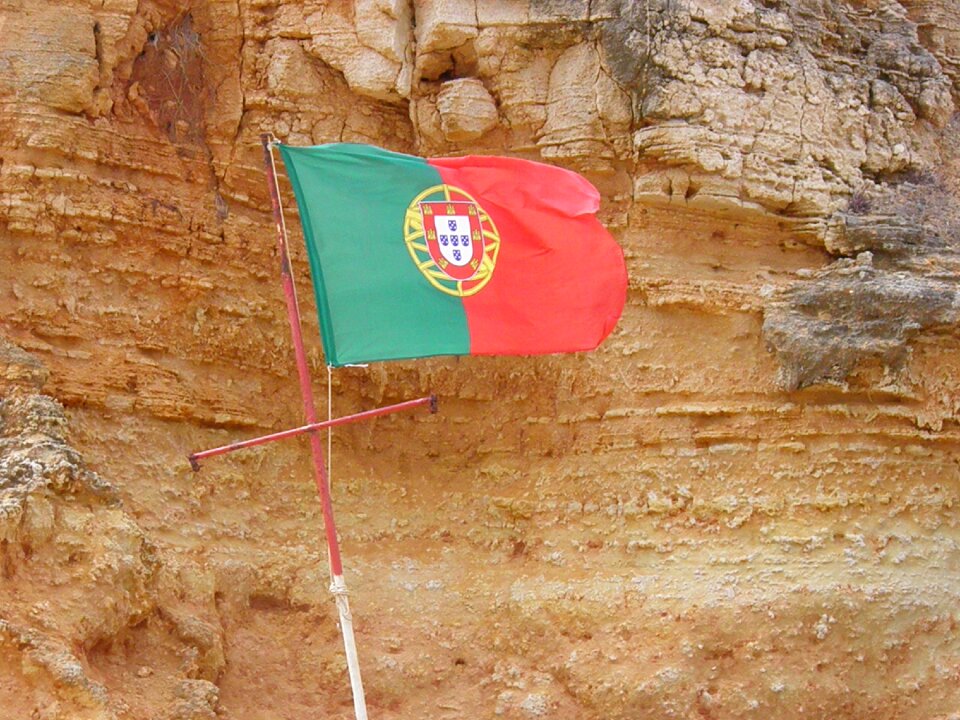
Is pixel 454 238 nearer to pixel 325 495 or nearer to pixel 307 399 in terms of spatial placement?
pixel 307 399

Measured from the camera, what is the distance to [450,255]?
35.8 ft

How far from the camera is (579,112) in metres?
13.9

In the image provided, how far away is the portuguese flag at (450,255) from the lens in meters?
10.4

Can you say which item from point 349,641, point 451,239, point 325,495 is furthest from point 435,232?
point 349,641

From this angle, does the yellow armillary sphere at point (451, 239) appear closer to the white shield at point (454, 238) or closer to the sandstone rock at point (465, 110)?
the white shield at point (454, 238)

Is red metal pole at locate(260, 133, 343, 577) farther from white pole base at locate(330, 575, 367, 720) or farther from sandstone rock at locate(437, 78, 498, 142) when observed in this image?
sandstone rock at locate(437, 78, 498, 142)

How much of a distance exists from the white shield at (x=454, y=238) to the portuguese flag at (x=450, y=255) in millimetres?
10

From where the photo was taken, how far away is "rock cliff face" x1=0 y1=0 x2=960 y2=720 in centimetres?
1223

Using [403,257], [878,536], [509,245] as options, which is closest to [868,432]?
[878,536]

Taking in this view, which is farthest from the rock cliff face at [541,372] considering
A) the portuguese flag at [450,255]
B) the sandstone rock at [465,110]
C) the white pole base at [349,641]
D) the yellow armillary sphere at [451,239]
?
the yellow armillary sphere at [451,239]

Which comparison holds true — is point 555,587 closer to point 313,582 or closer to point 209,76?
point 313,582

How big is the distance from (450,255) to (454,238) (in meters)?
0.15

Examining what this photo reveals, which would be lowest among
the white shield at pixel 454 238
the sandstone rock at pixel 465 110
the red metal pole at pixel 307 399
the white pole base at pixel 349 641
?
the white pole base at pixel 349 641

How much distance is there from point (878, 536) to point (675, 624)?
1.91m
